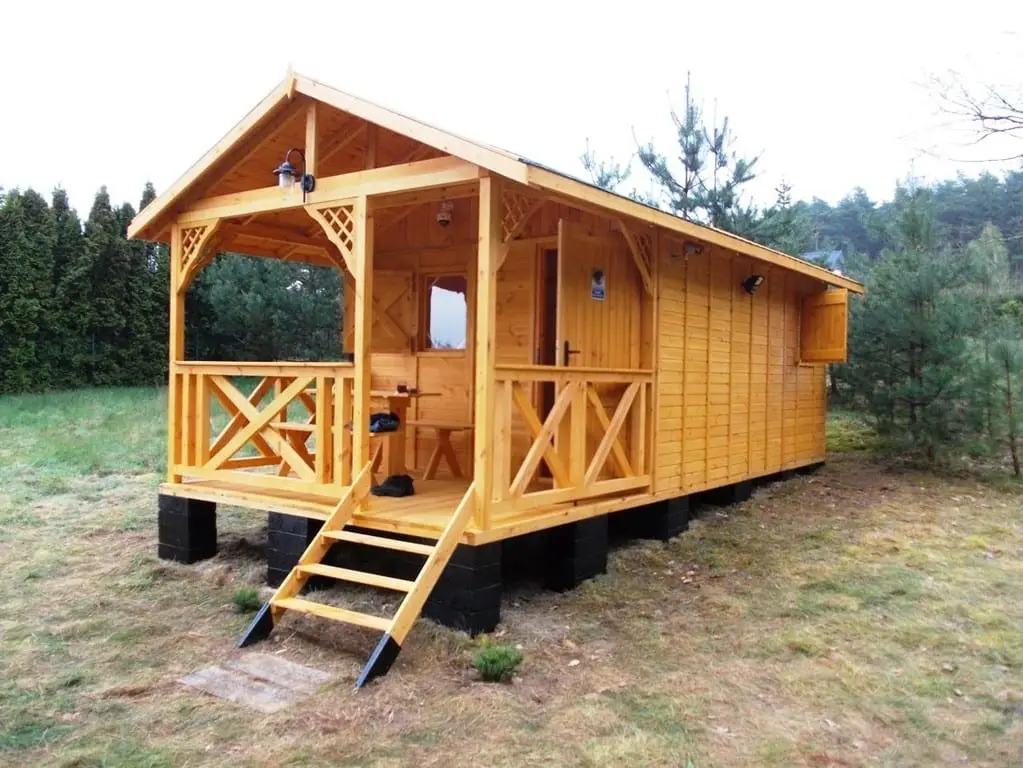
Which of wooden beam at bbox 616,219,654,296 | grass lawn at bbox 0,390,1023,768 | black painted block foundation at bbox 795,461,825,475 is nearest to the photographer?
grass lawn at bbox 0,390,1023,768

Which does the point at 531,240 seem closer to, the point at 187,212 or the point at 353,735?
the point at 187,212

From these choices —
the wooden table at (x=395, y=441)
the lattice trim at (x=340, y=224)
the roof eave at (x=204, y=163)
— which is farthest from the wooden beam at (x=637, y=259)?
the roof eave at (x=204, y=163)

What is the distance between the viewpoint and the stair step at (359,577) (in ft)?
13.3

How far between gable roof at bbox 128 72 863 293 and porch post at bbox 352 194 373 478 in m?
0.57

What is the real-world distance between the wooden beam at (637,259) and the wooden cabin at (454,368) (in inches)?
1.1

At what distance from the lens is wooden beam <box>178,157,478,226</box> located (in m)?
4.61

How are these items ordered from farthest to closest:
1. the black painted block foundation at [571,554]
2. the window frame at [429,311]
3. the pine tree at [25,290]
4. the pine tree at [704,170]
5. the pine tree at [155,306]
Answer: the pine tree at [155,306] < the pine tree at [25,290] < the pine tree at [704,170] < the window frame at [429,311] < the black painted block foundation at [571,554]

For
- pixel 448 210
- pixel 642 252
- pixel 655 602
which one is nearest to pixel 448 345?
pixel 448 210

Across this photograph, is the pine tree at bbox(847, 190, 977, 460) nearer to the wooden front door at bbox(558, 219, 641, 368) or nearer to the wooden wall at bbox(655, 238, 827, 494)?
the wooden wall at bbox(655, 238, 827, 494)

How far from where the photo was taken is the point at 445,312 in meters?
6.94

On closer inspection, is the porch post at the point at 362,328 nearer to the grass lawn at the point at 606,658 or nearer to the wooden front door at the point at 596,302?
the grass lawn at the point at 606,658

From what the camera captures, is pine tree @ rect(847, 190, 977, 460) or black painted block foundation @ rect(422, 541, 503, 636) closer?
black painted block foundation @ rect(422, 541, 503, 636)

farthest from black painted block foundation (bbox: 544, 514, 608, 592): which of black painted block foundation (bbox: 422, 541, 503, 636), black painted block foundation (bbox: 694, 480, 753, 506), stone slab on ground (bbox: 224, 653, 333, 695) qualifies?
black painted block foundation (bbox: 694, 480, 753, 506)

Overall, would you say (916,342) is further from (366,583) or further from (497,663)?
A: (366,583)
